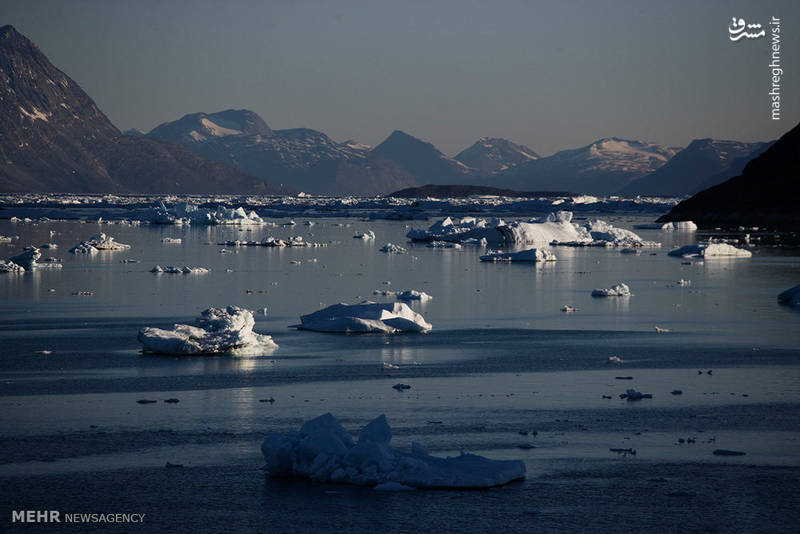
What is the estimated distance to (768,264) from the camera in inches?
1539

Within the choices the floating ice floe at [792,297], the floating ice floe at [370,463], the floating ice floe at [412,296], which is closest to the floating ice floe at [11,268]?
the floating ice floe at [412,296]

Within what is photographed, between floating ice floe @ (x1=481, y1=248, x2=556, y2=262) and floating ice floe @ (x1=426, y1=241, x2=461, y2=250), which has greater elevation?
floating ice floe @ (x1=426, y1=241, x2=461, y2=250)

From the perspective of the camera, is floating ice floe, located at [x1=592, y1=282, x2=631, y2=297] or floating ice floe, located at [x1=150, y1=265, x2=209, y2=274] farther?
floating ice floe, located at [x1=150, y1=265, x2=209, y2=274]

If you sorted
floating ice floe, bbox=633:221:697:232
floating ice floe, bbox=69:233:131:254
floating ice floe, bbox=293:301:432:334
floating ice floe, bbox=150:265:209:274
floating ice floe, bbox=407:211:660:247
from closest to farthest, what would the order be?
1. floating ice floe, bbox=293:301:432:334
2. floating ice floe, bbox=150:265:209:274
3. floating ice floe, bbox=69:233:131:254
4. floating ice floe, bbox=407:211:660:247
5. floating ice floe, bbox=633:221:697:232

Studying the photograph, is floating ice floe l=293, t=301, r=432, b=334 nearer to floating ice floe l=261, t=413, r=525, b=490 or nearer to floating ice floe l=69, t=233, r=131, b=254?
floating ice floe l=261, t=413, r=525, b=490

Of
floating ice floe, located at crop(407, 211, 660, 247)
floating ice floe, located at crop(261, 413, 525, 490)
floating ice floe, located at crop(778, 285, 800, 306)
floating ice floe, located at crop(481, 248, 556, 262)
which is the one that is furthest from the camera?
floating ice floe, located at crop(407, 211, 660, 247)

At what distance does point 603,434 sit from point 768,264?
3020cm

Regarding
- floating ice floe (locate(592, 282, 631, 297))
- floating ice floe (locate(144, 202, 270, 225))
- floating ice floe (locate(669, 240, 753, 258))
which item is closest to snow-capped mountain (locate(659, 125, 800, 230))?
floating ice floe (locate(144, 202, 270, 225))

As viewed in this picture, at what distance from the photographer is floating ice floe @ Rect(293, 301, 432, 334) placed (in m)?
19.2

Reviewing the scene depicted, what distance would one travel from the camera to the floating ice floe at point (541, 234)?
52.1 metres

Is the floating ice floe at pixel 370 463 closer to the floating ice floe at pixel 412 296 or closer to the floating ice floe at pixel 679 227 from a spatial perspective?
the floating ice floe at pixel 412 296

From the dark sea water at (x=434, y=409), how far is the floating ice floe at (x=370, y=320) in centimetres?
43

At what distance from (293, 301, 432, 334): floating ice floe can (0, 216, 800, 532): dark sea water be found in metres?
0.43

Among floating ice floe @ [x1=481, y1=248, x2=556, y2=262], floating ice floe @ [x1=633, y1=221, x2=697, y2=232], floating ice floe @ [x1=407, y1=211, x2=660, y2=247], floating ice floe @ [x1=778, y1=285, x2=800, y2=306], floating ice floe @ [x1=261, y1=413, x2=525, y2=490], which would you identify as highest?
floating ice floe @ [x1=633, y1=221, x2=697, y2=232]
